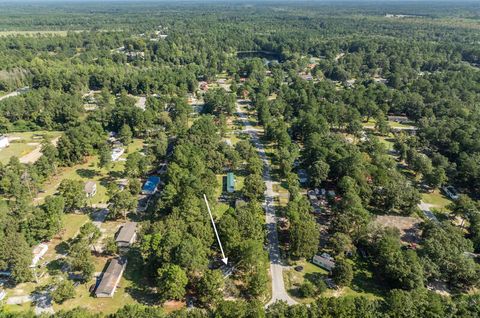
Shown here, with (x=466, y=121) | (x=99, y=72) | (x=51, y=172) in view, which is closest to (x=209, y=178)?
(x=51, y=172)

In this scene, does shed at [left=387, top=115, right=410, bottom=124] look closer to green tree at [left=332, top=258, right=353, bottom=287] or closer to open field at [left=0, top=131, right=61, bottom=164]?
green tree at [left=332, top=258, right=353, bottom=287]

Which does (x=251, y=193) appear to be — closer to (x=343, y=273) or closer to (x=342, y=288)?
(x=343, y=273)

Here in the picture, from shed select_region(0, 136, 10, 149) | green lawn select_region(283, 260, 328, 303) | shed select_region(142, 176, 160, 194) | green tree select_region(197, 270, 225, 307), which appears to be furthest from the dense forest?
shed select_region(0, 136, 10, 149)

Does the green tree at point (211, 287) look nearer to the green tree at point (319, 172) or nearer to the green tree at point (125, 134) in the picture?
the green tree at point (319, 172)

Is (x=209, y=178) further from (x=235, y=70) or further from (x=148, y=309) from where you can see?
(x=235, y=70)

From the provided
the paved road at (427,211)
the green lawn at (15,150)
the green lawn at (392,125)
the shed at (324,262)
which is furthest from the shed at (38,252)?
the green lawn at (392,125)
